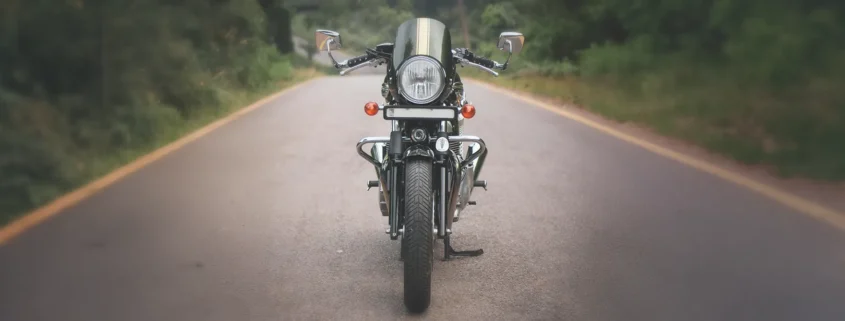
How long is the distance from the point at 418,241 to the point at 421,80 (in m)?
0.88

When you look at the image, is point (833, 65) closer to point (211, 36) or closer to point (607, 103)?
point (607, 103)

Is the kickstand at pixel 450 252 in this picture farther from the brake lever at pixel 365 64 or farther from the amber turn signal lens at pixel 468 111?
the brake lever at pixel 365 64

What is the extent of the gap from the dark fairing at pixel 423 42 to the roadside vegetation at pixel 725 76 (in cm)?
578

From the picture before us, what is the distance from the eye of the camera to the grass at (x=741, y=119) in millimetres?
10320

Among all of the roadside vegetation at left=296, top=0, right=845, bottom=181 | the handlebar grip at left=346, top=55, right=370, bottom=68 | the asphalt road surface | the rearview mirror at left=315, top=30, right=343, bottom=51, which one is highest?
the rearview mirror at left=315, top=30, right=343, bottom=51

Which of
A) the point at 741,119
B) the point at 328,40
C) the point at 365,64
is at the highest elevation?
the point at 328,40

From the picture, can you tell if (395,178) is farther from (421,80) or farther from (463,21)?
(463,21)

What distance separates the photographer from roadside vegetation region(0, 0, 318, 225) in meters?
9.25

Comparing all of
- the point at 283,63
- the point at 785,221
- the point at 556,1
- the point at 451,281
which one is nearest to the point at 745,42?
the point at 785,221

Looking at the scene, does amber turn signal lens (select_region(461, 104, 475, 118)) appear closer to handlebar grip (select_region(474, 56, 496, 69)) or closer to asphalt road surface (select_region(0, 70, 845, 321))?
handlebar grip (select_region(474, 56, 496, 69))

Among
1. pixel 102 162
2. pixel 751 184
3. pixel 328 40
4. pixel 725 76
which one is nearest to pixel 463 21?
pixel 725 76

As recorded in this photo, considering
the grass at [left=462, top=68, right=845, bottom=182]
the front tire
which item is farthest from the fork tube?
the grass at [left=462, top=68, right=845, bottom=182]

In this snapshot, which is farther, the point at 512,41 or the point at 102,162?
the point at 102,162

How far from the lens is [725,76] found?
58.1 feet
